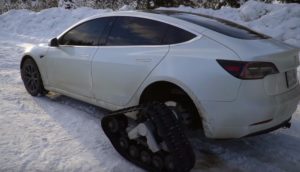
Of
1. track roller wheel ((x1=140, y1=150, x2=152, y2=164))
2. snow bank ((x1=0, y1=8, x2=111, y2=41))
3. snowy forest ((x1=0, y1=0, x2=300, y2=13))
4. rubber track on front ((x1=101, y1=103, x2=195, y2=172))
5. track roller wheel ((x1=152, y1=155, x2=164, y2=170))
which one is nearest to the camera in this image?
rubber track on front ((x1=101, y1=103, x2=195, y2=172))

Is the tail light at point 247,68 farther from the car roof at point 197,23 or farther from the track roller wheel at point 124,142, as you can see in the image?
the track roller wheel at point 124,142

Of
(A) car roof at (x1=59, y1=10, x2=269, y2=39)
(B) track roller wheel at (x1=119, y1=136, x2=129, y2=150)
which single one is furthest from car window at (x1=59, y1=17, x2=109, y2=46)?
(B) track roller wheel at (x1=119, y1=136, x2=129, y2=150)

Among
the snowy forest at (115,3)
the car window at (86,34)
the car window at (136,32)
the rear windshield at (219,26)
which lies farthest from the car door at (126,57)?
the snowy forest at (115,3)

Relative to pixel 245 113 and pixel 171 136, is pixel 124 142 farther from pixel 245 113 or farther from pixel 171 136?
pixel 245 113

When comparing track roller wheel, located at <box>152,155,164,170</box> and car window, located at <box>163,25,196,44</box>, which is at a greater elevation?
car window, located at <box>163,25,196,44</box>

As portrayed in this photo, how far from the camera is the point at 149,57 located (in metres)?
4.16

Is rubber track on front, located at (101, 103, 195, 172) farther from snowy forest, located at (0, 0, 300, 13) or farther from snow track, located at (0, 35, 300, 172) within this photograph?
snowy forest, located at (0, 0, 300, 13)

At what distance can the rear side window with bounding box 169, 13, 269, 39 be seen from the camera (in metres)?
4.05

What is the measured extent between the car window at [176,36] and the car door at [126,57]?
0.07 m

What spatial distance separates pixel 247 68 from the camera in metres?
3.53

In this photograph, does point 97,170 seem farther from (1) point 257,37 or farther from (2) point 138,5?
(2) point 138,5

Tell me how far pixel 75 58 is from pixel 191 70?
198cm

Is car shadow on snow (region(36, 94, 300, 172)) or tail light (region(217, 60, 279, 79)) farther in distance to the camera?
car shadow on snow (region(36, 94, 300, 172))

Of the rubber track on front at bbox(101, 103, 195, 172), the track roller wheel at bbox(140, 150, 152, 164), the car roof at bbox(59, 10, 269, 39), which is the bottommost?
the track roller wheel at bbox(140, 150, 152, 164)
